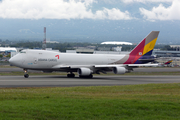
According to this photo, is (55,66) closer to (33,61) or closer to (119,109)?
Answer: (33,61)

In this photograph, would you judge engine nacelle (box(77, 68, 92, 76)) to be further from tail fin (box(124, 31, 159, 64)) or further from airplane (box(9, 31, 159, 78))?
tail fin (box(124, 31, 159, 64))

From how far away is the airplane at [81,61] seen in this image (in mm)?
36781

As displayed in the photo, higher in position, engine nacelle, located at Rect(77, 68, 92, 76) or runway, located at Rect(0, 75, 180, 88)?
engine nacelle, located at Rect(77, 68, 92, 76)

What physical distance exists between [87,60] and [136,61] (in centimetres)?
859

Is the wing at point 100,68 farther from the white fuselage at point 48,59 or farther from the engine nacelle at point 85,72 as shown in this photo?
the engine nacelle at point 85,72

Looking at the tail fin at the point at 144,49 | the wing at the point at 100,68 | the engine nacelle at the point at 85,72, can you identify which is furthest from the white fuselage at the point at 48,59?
the tail fin at the point at 144,49

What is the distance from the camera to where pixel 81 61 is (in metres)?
39.8

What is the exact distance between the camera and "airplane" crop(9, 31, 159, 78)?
36.8m

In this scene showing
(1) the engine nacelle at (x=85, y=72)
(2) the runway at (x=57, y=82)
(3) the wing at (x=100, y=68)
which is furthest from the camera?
(3) the wing at (x=100, y=68)

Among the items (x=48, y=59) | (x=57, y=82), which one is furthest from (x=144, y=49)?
(x=57, y=82)

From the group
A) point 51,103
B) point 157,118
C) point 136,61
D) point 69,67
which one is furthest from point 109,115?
point 136,61

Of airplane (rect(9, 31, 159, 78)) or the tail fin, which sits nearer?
airplane (rect(9, 31, 159, 78))

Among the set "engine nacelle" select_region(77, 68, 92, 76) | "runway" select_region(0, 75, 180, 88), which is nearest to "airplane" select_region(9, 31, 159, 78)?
"engine nacelle" select_region(77, 68, 92, 76)

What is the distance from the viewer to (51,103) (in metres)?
13.6
